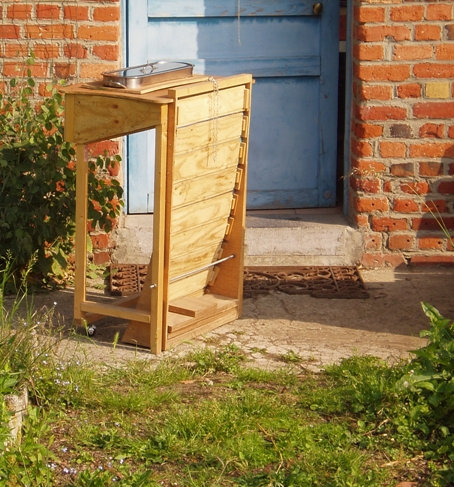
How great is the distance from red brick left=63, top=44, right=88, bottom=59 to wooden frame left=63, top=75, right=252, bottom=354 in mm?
1189

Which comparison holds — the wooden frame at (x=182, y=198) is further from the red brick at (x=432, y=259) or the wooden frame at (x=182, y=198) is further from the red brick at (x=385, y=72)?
the red brick at (x=432, y=259)


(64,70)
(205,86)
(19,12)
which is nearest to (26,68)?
(64,70)

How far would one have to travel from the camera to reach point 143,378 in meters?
4.27

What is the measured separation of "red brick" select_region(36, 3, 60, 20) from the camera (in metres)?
5.76

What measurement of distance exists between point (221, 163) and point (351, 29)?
1.75 metres

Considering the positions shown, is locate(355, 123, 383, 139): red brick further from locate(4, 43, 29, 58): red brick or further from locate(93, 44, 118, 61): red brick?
locate(4, 43, 29, 58): red brick

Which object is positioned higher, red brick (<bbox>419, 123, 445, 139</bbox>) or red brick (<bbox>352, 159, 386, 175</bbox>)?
red brick (<bbox>419, 123, 445, 139</bbox>)

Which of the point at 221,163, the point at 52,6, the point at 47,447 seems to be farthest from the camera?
the point at 52,6

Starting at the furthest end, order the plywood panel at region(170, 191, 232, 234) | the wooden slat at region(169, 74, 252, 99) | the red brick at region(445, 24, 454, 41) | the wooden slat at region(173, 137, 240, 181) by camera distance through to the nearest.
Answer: the red brick at region(445, 24, 454, 41), the plywood panel at region(170, 191, 232, 234), the wooden slat at region(173, 137, 240, 181), the wooden slat at region(169, 74, 252, 99)

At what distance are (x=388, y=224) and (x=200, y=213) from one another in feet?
5.47

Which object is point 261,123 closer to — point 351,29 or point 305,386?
point 351,29

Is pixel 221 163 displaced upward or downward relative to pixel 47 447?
upward

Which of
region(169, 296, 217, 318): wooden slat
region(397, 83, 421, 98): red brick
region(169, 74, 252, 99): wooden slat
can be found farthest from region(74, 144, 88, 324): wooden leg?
region(397, 83, 421, 98): red brick

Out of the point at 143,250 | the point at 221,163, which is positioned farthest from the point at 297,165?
the point at 221,163
